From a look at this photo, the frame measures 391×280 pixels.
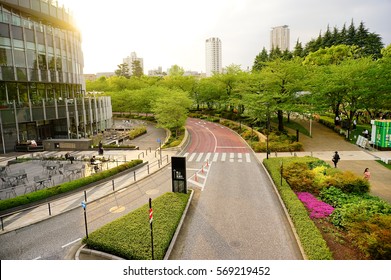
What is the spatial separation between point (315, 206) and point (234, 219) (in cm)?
485

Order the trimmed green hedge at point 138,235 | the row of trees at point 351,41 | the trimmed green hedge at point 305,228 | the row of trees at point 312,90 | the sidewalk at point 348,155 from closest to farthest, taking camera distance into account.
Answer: the trimmed green hedge at point 305,228, the trimmed green hedge at point 138,235, the sidewalk at point 348,155, the row of trees at point 312,90, the row of trees at point 351,41

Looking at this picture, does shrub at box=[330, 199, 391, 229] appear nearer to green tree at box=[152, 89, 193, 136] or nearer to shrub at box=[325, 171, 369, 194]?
shrub at box=[325, 171, 369, 194]

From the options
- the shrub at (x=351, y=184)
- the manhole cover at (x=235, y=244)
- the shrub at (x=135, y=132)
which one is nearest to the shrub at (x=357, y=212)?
the shrub at (x=351, y=184)

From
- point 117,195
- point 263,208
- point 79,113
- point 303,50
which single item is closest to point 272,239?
point 263,208

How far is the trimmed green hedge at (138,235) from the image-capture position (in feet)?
36.0

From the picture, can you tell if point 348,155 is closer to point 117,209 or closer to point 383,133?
point 383,133

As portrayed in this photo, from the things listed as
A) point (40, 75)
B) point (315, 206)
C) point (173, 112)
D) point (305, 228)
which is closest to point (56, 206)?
point (305, 228)

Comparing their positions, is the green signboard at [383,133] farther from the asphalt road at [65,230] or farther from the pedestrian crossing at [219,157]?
the asphalt road at [65,230]

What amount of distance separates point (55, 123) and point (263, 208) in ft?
122

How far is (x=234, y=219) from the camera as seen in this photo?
14.6 m

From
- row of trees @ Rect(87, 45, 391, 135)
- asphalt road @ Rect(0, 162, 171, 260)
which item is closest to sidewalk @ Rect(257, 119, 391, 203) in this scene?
row of trees @ Rect(87, 45, 391, 135)

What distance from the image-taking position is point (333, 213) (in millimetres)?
14234

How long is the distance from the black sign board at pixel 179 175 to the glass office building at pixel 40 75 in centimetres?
2519

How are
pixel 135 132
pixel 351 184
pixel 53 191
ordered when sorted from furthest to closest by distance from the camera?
pixel 135 132 < pixel 53 191 < pixel 351 184
